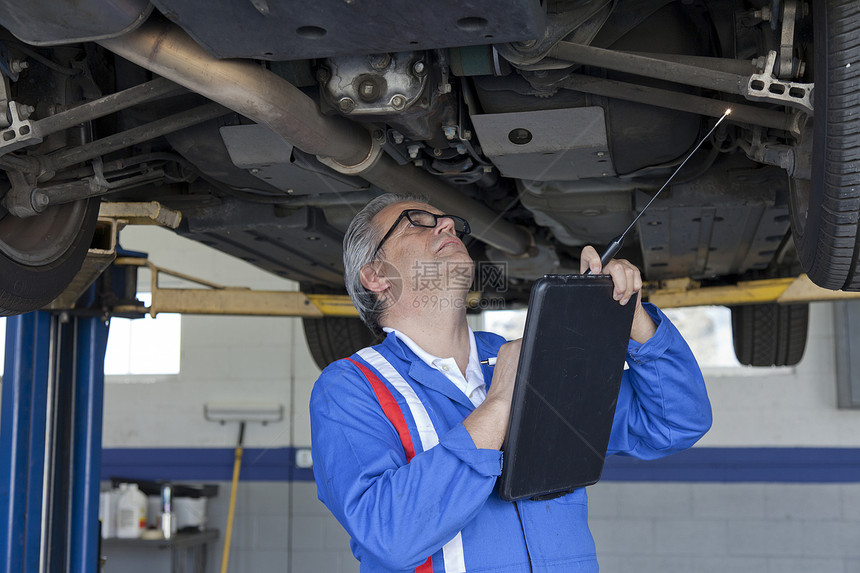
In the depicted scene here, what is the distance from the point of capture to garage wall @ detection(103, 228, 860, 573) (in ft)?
17.4

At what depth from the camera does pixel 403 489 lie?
1069 millimetres

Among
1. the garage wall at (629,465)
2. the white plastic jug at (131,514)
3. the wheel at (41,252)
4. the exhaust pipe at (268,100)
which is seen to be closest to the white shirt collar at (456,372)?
the exhaust pipe at (268,100)

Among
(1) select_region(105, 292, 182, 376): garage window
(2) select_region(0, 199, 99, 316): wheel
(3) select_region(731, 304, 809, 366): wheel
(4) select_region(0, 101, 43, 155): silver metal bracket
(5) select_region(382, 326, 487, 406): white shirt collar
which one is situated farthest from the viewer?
(1) select_region(105, 292, 182, 376): garage window

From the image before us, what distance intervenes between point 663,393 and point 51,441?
212 centimetres

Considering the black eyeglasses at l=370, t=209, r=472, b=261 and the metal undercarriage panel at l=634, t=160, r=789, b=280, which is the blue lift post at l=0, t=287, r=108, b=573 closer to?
the black eyeglasses at l=370, t=209, r=472, b=261

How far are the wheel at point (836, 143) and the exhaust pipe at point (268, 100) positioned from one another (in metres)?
0.94

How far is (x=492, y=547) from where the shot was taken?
119 centimetres

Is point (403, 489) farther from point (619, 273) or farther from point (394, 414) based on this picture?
point (619, 273)

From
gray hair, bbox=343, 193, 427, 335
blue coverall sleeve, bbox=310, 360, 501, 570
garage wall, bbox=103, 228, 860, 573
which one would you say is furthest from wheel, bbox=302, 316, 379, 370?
blue coverall sleeve, bbox=310, 360, 501, 570

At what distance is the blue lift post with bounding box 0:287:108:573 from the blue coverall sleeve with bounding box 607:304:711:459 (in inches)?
75.3

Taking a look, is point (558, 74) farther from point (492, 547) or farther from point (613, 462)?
point (613, 462)

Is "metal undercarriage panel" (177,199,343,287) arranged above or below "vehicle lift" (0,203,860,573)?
above

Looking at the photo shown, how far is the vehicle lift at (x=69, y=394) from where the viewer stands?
2473 mm

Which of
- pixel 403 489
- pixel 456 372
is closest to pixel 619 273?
pixel 456 372
